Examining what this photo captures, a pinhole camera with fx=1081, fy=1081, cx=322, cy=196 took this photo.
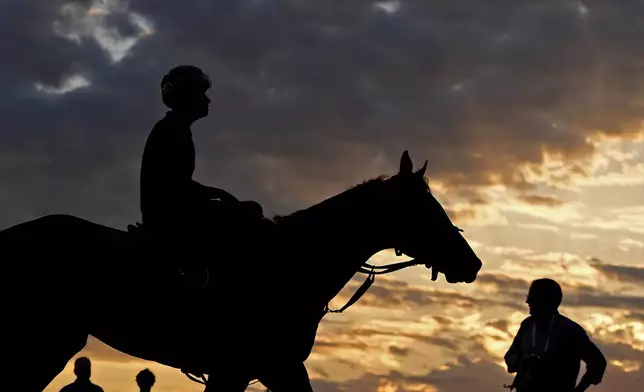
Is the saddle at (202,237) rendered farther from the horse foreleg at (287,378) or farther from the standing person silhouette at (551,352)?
the standing person silhouette at (551,352)

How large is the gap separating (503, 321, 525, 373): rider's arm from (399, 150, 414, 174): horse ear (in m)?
2.34

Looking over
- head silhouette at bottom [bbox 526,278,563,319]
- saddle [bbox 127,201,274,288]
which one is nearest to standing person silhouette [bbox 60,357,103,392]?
saddle [bbox 127,201,274,288]

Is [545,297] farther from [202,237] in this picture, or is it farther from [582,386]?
[202,237]

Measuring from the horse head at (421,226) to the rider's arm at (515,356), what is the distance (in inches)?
65.6

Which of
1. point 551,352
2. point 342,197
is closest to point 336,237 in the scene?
point 342,197

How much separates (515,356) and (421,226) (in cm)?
206

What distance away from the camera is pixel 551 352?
987cm

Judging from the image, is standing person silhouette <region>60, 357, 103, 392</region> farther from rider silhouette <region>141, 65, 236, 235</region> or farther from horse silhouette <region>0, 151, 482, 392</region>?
rider silhouette <region>141, 65, 236, 235</region>

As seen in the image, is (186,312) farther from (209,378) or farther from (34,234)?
(34,234)

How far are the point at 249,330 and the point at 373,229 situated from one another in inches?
68.3

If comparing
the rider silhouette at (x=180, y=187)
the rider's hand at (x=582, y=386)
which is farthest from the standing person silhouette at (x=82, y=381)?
the rider's hand at (x=582, y=386)

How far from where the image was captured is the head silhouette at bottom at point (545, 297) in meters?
9.92

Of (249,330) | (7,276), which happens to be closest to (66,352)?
(7,276)

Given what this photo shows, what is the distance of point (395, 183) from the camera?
11.7 meters
